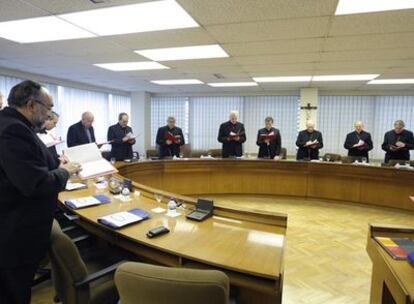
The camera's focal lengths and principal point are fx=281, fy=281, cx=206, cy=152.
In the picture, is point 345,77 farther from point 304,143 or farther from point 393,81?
point 304,143

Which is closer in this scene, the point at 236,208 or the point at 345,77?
the point at 236,208

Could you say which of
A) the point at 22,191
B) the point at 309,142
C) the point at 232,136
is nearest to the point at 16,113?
the point at 22,191

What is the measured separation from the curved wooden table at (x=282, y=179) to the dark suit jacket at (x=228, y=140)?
0.37m

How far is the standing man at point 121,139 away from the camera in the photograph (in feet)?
15.6

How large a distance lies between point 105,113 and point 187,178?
13.4 feet

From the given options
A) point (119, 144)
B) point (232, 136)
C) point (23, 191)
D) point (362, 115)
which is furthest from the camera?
point (362, 115)

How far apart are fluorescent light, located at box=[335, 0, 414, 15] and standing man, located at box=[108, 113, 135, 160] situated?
3.55 meters

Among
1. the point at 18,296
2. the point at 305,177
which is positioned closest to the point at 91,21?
the point at 18,296

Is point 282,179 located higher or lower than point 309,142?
lower

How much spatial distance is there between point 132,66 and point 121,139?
4.08ft

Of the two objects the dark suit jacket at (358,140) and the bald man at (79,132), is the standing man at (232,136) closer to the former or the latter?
the dark suit jacket at (358,140)

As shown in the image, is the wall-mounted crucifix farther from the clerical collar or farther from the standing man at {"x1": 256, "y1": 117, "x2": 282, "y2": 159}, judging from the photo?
the clerical collar

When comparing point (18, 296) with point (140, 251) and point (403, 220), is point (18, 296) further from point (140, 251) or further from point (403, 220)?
point (403, 220)

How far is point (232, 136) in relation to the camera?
5.36 meters
